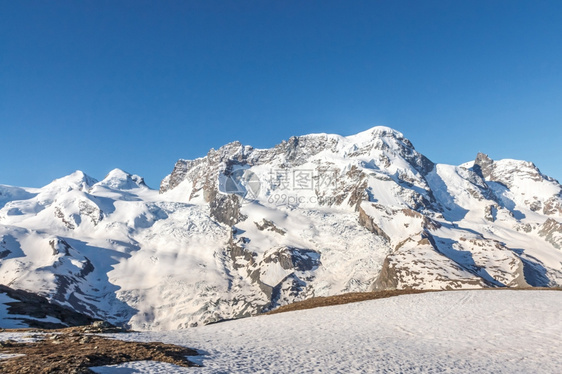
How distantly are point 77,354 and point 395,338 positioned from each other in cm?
2060

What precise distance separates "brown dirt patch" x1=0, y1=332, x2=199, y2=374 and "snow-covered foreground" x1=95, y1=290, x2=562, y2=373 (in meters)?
1.10

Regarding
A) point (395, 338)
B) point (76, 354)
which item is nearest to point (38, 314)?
point (76, 354)

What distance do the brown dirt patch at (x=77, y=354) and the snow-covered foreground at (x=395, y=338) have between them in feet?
3.61

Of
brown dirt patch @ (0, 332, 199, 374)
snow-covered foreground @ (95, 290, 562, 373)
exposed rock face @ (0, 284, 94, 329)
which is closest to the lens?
brown dirt patch @ (0, 332, 199, 374)

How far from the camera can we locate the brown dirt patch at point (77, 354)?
16031 millimetres

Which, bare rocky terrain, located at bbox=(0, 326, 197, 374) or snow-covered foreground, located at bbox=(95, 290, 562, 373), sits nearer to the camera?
bare rocky terrain, located at bbox=(0, 326, 197, 374)

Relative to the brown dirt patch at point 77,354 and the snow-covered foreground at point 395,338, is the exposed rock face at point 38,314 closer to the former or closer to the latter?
the snow-covered foreground at point 395,338

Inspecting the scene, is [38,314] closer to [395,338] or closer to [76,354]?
[76,354]

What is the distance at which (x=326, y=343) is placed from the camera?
997 inches

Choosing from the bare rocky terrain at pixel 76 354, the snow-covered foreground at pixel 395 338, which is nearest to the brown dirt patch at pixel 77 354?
the bare rocky terrain at pixel 76 354

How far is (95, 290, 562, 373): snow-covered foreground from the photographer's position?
66.4ft

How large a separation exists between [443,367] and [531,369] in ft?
16.7

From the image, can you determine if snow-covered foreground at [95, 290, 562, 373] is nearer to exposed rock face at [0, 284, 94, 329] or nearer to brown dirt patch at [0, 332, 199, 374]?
brown dirt patch at [0, 332, 199, 374]

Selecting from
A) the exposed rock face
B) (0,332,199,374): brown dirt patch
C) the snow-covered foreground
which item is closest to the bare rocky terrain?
(0,332,199,374): brown dirt patch
